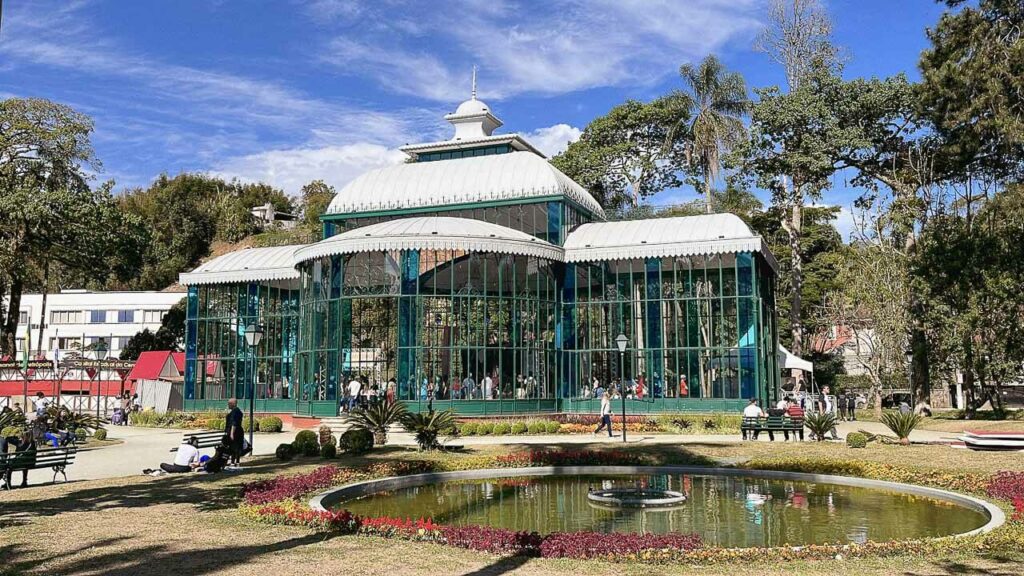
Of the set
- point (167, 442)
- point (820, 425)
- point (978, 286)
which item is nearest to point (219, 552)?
point (820, 425)

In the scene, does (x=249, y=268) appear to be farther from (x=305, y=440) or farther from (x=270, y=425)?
(x=305, y=440)

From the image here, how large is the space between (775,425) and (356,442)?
1193cm

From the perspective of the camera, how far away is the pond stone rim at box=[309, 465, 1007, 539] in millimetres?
14242

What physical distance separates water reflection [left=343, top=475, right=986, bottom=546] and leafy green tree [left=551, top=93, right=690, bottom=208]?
40.5 metres

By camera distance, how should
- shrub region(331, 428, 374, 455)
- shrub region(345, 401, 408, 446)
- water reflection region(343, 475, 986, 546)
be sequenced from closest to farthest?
1. water reflection region(343, 475, 986, 546)
2. shrub region(331, 428, 374, 455)
3. shrub region(345, 401, 408, 446)

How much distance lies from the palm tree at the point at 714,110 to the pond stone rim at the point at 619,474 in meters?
A: 34.5

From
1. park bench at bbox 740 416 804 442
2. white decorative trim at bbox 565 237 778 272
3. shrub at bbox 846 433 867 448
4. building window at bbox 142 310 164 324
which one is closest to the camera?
shrub at bbox 846 433 867 448

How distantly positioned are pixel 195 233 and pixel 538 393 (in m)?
65.2

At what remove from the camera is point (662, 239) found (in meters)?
34.9

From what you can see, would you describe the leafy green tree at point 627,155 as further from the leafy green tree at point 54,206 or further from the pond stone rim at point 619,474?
the pond stone rim at point 619,474

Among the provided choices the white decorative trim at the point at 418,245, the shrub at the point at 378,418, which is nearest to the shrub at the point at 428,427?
the shrub at the point at 378,418

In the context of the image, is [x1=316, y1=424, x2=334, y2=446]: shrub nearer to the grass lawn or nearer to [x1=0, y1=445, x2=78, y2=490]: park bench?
[x1=0, y1=445, x2=78, y2=490]: park bench

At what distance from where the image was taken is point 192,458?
1781cm

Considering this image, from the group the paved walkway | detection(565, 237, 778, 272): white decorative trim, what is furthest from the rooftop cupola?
the paved walkway
